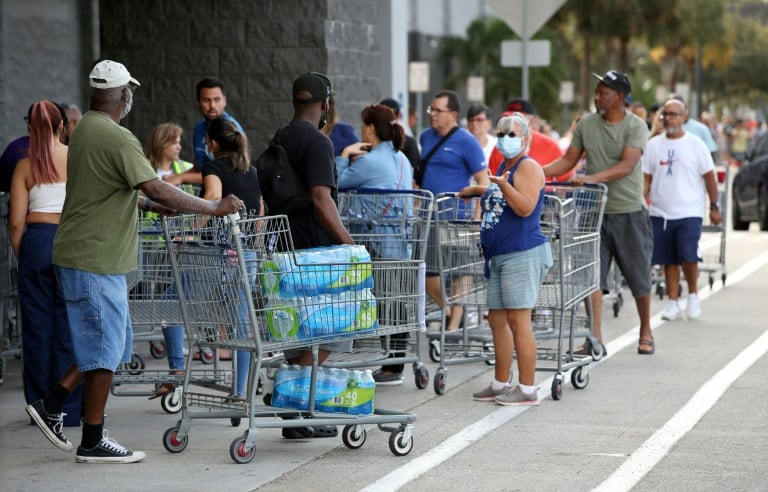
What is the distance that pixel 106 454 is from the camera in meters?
7.73

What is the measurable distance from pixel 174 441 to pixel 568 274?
10.7 feet

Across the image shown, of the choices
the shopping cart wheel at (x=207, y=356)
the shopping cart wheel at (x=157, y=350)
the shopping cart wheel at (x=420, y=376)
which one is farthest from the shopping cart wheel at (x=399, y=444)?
the shopping cart wheel at (x=157, y=350)

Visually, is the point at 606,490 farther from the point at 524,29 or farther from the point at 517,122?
the point at 524,29

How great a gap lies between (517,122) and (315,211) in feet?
5.94

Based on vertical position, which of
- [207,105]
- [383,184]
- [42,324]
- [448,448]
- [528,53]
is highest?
[528,53]

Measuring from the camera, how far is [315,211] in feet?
27.1

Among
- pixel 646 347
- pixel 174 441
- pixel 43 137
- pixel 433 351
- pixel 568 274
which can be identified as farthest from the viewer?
pixel 646 347

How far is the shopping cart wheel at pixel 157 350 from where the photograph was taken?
39.2 ft

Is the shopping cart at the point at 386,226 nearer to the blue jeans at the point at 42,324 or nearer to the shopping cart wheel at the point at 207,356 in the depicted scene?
the shopping cart wheel at the point at 207,356

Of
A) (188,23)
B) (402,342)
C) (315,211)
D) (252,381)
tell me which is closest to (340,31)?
(188,23)

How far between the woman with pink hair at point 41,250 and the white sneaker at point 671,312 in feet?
22.3

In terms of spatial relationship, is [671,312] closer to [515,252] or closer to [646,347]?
[646,347]

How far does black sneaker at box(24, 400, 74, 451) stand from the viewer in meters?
7.90

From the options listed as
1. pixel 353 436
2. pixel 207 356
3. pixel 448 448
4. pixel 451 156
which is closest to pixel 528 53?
pixel 451 156
